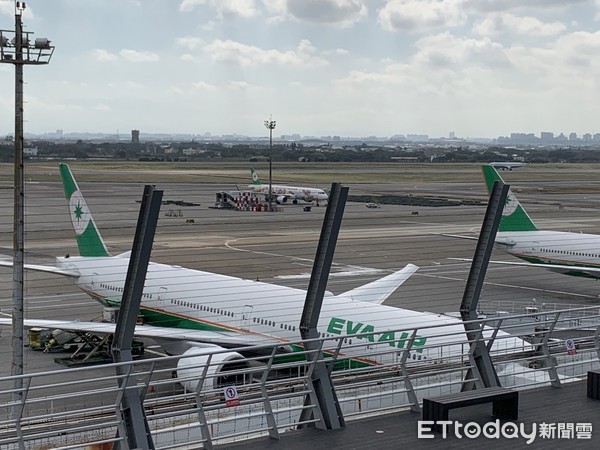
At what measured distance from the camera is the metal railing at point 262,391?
27.3 feet

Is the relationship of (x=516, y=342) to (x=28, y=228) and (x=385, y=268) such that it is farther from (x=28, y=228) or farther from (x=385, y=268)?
(x=28, y=228)

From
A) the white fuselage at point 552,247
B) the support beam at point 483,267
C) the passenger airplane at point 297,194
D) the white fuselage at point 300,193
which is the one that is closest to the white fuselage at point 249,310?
the support beam at point 483,267

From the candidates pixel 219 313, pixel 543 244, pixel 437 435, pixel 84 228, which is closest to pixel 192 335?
pixel 219 313

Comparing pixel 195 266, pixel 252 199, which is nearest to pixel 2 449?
pixel 195 266

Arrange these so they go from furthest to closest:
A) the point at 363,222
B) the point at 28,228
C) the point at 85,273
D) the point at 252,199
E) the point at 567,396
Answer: the point at 252,199, the point at 363,222, the point at 28,228, the point at 85,273, the point at 567,396

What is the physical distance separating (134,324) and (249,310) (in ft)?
43.6

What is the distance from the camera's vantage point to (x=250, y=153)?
158875mm

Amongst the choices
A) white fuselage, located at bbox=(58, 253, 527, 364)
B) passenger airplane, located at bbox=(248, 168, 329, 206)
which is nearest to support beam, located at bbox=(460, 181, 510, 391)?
white fuselage, located at bbox=(58, 253, 527, 364)

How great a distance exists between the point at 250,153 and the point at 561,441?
150 m

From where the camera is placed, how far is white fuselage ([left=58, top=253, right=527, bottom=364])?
1775cm

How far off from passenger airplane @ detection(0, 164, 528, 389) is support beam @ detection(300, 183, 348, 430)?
21.6 feet

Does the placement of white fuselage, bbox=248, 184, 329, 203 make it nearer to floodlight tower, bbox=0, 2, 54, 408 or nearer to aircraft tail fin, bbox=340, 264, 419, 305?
aircraft tail fin, bbox=340, 264, 419, 305

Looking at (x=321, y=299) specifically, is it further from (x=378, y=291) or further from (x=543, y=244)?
(x=543, y=244)

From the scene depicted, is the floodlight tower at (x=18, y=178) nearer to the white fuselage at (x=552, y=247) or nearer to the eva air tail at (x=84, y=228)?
the eva air tail at (x=84, y=228)
